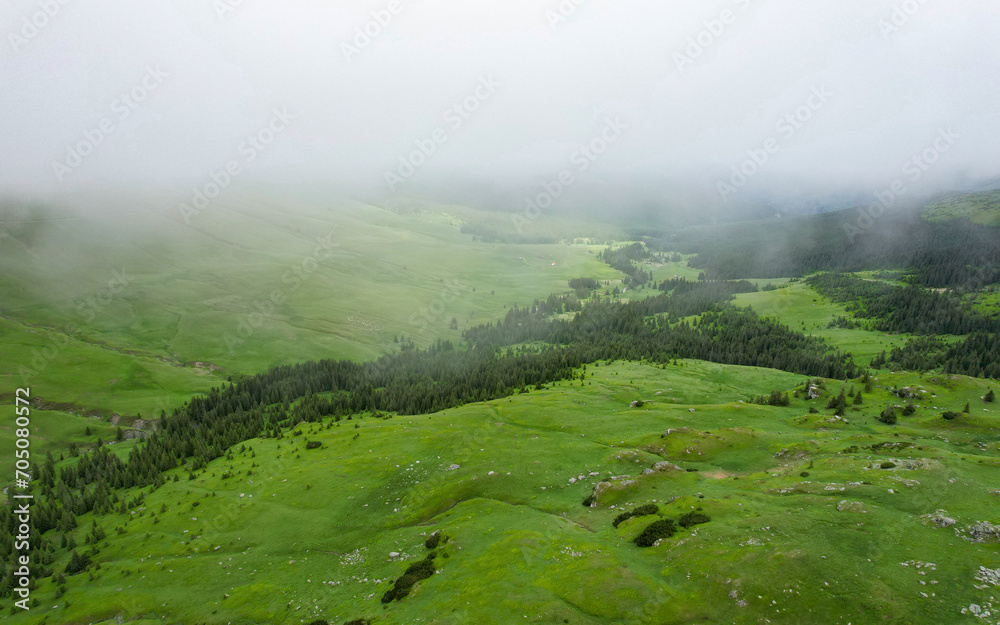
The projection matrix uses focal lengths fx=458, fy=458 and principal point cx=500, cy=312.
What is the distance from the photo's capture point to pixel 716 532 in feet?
141

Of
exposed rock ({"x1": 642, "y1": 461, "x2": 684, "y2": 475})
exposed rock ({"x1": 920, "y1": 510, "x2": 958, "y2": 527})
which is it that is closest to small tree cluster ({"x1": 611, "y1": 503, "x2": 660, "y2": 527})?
exposed rock ({"x1": 642, "y1": 461, "x2": 684, "y2": 475})

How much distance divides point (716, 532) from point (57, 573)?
9628 centimetres

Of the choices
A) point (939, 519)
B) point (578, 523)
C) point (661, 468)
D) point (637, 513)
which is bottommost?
point (578, 523)

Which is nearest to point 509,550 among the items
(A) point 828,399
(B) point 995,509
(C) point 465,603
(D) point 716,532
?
(C) point 465,603

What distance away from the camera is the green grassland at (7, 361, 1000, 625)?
35.9 m

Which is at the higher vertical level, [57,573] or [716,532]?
[716,532]

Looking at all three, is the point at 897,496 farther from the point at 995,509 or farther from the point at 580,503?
the point at 580,503

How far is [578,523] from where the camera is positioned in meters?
53.8

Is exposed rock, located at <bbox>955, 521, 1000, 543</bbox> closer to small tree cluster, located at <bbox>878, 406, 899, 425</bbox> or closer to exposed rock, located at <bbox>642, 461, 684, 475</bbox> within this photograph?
exposed rock, located at <bbox>642, 461, 684, 475</bbox>

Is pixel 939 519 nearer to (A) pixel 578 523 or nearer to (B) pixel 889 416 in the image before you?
(A) pixel 578 523

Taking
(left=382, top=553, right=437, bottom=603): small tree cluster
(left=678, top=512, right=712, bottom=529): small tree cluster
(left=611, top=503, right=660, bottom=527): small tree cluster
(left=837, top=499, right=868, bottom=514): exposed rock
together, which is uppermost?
(left=837, top=499, right=868, bottom=514): exposed rock

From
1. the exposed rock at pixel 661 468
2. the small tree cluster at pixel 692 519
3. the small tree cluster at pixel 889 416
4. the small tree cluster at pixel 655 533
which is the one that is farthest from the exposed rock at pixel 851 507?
the small tree cluster at pixel 889 416

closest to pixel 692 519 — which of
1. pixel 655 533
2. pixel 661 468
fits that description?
pixel 655 533

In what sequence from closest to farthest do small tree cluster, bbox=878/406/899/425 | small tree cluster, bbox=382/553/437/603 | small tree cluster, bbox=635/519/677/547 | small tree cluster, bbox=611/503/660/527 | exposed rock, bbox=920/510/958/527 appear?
exposed rock, bbox=920/510/958/527
small tree cluster, bbox=635/519/677/547
small tree cluster, bbox=382/553/437/603
small tree cluster, bbox=611/503/660/527
small tree cluster, bbox=878/406/899/425
